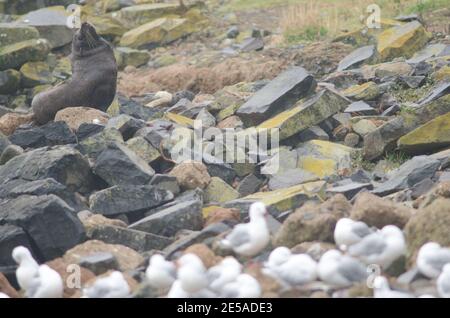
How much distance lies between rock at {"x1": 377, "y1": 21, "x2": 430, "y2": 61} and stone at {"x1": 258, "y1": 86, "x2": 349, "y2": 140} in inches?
170

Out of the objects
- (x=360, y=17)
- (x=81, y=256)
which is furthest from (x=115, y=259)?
(x=360, y=17)

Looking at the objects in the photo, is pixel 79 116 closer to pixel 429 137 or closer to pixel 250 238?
pixel 429 137

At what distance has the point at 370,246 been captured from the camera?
357 inches

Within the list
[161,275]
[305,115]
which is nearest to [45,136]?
[305,115]

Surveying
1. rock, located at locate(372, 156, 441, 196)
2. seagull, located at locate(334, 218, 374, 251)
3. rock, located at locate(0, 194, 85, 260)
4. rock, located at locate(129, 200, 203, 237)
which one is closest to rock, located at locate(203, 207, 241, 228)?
rock, located at locate(129, 200, 203, 237)

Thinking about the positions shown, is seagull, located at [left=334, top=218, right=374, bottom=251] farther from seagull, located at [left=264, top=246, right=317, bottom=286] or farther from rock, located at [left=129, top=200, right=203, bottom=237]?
rock, located at [left=129, top=200, right=203, bottom=237]

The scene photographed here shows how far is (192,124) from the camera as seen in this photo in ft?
52.5

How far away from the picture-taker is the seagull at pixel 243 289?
848 cm

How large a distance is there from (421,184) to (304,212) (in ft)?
8.25

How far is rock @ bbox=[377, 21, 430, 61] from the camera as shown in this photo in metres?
19.5

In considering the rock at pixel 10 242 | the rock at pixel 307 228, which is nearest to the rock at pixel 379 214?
the rock at pixel 307 228

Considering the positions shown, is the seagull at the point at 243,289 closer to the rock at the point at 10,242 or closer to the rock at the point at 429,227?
the rock at the point at 429,227

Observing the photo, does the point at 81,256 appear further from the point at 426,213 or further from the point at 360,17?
the point at 360,17

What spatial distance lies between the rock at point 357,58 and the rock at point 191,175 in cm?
606
